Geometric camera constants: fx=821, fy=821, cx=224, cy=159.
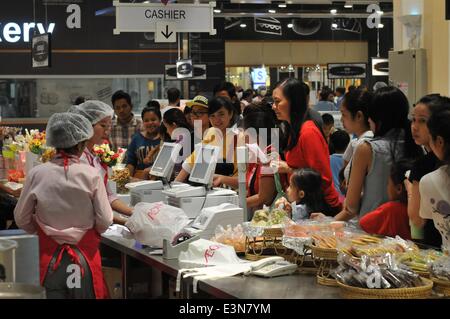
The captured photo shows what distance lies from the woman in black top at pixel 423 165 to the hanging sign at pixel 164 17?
688cm

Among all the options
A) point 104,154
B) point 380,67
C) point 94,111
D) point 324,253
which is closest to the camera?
point 324,253

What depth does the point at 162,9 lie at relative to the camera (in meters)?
10.8

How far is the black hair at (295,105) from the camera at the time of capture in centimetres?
511

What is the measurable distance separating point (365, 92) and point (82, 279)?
6.34ft

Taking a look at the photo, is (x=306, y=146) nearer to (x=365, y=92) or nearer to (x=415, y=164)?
(x=365, y=92)

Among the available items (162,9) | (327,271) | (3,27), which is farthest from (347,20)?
(327,271)

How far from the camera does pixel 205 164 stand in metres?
5.05

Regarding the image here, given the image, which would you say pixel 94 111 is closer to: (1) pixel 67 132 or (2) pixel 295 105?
(1) pixel 67 132

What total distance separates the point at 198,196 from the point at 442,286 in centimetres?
209

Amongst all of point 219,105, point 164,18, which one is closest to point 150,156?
point 219,105

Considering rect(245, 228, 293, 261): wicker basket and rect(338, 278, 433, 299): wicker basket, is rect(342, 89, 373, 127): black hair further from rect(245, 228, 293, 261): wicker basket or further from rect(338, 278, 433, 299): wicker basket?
rect(338, 278, 433, 299): wicker basket

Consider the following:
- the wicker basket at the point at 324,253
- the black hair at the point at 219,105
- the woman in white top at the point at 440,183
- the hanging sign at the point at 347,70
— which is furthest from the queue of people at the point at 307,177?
the hanging sign at the point at 347,70

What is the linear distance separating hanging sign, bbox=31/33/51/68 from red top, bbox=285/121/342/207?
8679mm

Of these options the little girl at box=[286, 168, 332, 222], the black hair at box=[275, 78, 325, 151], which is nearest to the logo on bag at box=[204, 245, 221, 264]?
the little girl at box=[286, 168, 332, 222]
